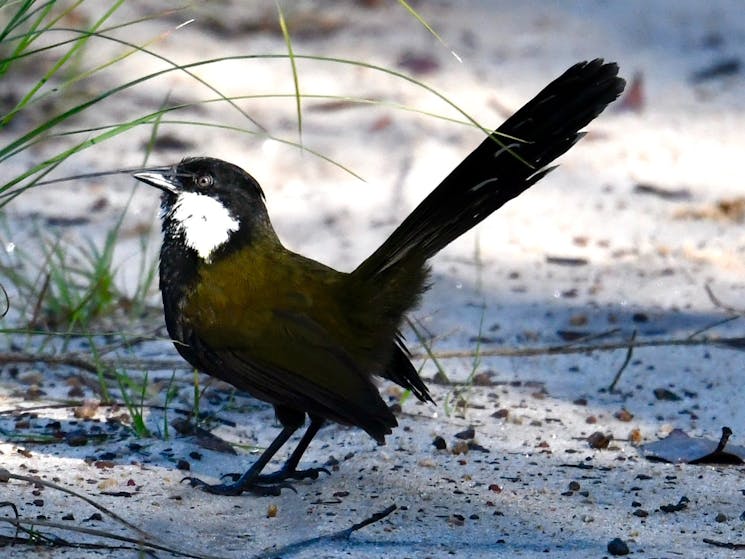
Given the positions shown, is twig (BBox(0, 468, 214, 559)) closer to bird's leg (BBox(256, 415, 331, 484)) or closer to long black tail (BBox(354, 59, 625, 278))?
bird's leg (BBox(256, 415, 331, 484))

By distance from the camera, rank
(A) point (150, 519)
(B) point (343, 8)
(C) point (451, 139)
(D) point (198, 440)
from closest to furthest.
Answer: (A) point (150, 519)
(D) point (198, 440)
(C) point (451, 139)
(B) point (343, 8)

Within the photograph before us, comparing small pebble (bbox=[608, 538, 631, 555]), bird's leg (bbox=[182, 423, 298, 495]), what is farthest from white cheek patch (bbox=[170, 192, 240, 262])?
small pebble (bbox=[608, 538, 631, 555])

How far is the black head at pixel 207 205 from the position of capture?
159 inches

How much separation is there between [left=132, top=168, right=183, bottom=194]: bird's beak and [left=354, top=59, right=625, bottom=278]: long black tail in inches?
24.8

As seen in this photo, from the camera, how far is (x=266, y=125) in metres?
7.81

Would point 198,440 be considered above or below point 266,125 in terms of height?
below

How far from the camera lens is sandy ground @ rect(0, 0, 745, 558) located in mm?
3557

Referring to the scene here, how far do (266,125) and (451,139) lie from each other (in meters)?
1.11

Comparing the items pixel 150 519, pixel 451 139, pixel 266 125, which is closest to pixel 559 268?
pixel 451 139

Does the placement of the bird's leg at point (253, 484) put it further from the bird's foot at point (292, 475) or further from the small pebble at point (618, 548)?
the small pebble at point (618, 548)

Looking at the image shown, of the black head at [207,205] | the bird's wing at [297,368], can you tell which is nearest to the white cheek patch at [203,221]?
the black head at [207,205]

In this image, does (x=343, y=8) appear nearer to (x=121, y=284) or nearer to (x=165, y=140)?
(x=165, y=140)

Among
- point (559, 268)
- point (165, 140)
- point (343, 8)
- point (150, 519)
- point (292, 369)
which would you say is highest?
point (343, 8)

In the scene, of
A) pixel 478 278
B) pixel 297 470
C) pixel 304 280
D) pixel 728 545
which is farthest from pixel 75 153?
pixel 728 545
